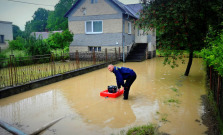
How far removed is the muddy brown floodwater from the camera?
15.9 ft

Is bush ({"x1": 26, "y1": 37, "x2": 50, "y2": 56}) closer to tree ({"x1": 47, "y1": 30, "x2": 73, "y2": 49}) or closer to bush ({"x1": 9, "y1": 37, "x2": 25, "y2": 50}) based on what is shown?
bush ({"x1": 9, "y1": 37, "x2": 25, "y2": 50})

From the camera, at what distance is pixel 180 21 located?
352 inches

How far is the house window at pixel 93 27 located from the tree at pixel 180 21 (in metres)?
9.59

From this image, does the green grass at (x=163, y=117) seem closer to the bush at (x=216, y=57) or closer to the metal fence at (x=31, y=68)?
→ the bush at (x=216, y=57)

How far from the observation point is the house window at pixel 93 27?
1934 centimetres

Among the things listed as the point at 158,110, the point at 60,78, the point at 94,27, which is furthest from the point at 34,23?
the point at 158,110

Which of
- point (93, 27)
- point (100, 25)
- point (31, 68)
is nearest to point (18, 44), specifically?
point (93, 27)

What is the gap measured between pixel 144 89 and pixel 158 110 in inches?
106

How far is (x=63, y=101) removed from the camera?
7059 millimetres

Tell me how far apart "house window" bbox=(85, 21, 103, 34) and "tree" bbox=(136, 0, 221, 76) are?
31.5 ft

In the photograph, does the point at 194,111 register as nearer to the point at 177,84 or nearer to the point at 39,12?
the point at 177,84

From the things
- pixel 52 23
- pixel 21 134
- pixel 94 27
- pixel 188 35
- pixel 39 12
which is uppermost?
pixel 39 12

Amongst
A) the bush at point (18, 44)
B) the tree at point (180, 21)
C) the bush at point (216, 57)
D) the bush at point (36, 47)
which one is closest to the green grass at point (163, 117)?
the bush at point (216, 57)

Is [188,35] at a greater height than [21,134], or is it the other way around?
[188,35]
